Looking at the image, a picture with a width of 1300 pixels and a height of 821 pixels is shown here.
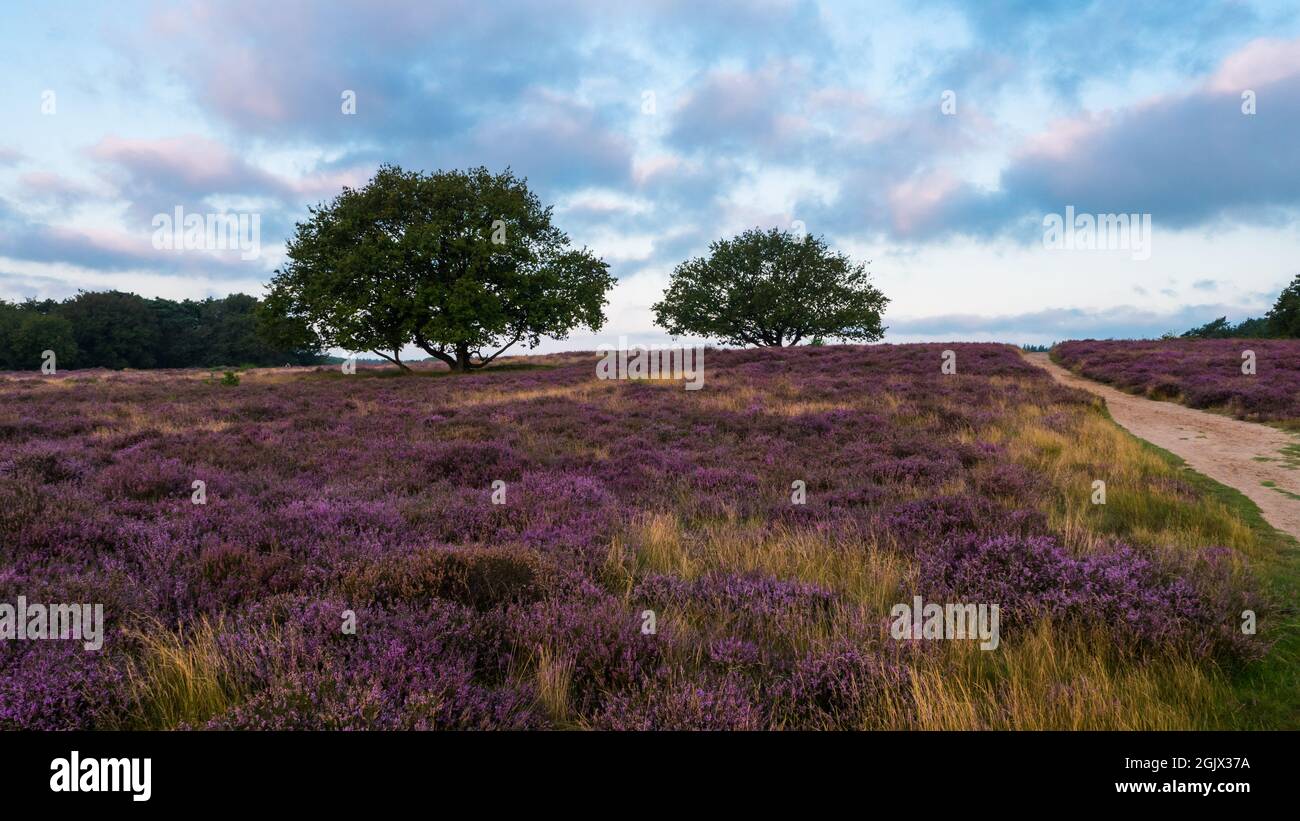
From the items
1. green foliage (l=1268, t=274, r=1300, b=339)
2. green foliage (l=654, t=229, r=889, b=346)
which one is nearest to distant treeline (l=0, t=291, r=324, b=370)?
green foliage (l=654, t=229, r=889, b=346)

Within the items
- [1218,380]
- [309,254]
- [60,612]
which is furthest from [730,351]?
[60,612]

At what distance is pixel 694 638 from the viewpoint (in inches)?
144

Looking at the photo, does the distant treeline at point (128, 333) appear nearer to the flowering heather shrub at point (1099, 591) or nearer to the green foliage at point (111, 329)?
the green foliage at point (111, 329)

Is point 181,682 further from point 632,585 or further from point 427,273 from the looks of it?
point 427,273

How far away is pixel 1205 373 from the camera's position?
74.5ft

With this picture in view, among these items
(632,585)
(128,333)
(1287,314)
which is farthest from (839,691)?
(128,333)

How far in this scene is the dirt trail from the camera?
7.82m

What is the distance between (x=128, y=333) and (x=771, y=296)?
74185 mm

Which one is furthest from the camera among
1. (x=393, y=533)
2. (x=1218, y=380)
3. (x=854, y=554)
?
(x=1218, y=380)

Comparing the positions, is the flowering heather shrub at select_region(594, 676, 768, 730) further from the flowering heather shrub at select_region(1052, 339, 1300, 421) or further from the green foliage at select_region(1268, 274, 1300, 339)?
the green foliage at select_region(1268, 274, 1300, 339)

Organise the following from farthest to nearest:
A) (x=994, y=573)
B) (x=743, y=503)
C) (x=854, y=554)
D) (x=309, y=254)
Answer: (x=309, y=254), (x=743, y=503), (x=854, y=554), (x=994, y=573)

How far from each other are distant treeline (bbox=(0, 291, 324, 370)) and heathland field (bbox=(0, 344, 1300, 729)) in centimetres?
5436
